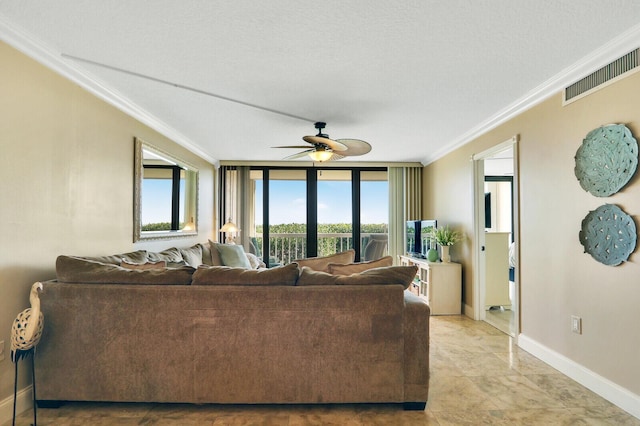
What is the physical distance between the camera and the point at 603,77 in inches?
97.2

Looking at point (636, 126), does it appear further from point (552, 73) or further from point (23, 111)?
point (23, 111)

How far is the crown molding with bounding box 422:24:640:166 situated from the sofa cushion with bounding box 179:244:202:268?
3816mm

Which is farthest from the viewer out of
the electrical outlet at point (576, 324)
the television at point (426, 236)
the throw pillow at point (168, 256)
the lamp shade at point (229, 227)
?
the lamp shade at point (229, 227)

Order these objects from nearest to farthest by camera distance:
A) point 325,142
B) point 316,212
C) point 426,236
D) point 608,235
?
point 608,235 → point 325,142 → point 426,236 → point 316,212


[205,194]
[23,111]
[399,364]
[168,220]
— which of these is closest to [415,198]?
[205,194]

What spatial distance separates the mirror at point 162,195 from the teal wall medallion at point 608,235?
3985 millimetres

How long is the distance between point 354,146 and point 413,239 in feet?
9.43

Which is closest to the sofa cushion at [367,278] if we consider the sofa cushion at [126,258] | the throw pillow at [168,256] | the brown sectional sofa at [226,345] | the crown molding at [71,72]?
the brown sectional sofa at [226,345]

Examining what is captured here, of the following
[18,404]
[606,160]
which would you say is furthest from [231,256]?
[606,160]

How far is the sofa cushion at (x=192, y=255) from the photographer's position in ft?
14.2

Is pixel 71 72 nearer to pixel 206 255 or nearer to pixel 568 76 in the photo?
pixel 206 255

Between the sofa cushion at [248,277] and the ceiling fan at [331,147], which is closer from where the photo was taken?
the sofa cushion at [248,277]

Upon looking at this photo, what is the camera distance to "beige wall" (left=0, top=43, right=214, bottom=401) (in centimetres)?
213

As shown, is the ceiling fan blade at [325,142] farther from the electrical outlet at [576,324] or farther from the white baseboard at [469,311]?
the white baseboard at [469,311]
